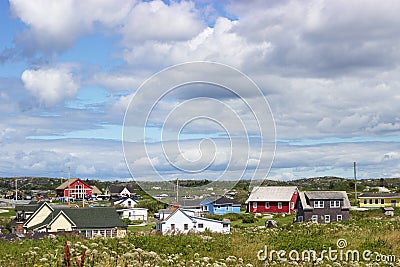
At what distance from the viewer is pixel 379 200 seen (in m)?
70.1

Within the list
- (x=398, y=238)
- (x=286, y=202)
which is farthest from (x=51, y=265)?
(x=286, y=202)

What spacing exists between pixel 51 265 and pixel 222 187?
10.6 metres

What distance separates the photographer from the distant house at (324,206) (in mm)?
48688

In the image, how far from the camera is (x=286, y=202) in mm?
67875

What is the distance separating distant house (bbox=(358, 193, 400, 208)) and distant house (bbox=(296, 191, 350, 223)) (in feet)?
69.0

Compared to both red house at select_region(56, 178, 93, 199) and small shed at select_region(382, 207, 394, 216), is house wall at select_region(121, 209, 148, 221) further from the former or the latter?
red house at select_region(56, 178, 93, 199)

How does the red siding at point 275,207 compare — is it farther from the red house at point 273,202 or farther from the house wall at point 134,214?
the house wall at point 134,214

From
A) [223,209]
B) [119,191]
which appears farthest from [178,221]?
[119,191]

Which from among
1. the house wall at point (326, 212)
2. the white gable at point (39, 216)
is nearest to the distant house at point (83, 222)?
the white gable at point (39, 216)

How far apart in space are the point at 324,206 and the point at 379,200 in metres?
23.8

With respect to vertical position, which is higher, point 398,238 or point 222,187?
point 222,187

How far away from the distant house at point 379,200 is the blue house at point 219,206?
15949mm

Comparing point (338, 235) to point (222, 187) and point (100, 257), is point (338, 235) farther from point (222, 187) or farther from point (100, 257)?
point (100, 257)

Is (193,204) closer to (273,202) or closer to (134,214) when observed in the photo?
(134,214)
